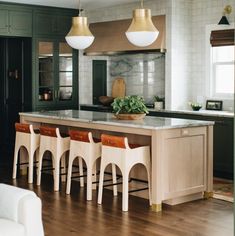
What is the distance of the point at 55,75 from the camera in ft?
30.2

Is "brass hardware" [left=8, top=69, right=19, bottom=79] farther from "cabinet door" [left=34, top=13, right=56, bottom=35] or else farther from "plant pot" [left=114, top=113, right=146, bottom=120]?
"plant pot" [left=114, top=113, right=146, bottom=120]

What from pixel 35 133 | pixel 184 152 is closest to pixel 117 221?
pixel 184 152

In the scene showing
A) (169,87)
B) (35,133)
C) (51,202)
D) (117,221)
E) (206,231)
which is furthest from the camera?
Result: (169,87)

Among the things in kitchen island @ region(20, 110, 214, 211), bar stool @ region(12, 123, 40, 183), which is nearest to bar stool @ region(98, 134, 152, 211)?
kitchen island @ region(20, 110, 214, 211)

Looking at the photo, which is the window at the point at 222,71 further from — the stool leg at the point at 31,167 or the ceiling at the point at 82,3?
the stool leg at the point at 31,167

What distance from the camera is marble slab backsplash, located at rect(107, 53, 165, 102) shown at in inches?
341

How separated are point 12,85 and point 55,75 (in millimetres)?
790

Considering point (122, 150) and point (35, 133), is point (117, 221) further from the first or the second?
point (35, 133)

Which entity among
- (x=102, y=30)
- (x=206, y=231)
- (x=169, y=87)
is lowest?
(x=206, y=231)

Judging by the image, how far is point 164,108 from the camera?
8.34 meters

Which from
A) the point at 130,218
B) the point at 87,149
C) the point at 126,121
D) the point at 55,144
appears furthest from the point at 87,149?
the point at 130,218

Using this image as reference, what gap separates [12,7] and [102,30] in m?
1.49

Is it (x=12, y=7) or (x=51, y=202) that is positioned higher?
(x=12, y=7)

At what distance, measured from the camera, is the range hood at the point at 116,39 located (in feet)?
26.3
